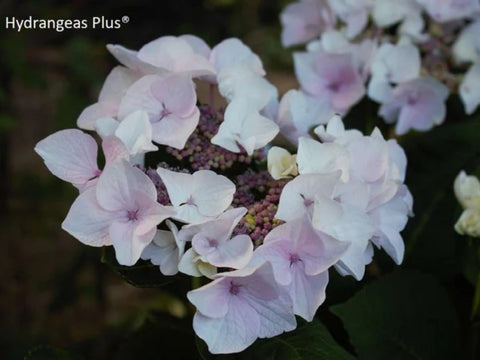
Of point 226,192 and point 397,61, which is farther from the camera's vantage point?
point 397,61

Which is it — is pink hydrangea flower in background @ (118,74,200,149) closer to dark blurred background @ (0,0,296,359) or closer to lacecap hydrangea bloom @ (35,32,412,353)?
lacecap hydrangea bloom @ (35,32,412,353)

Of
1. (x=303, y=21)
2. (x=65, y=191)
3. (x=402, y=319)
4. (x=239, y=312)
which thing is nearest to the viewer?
(x=239, y=312)

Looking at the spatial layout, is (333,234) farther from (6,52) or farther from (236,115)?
(6,52)

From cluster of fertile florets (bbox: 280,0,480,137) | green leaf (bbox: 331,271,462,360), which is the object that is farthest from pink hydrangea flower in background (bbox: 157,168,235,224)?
cluster of fertile florets (bbox: 280,0,480,137)

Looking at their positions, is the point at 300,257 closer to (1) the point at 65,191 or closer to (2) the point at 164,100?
(2) the point at 164,100

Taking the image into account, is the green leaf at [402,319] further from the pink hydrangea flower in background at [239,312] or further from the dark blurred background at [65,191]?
the dark blurred background at [65,191]

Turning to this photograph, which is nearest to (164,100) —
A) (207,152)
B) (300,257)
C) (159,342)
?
(207,152)

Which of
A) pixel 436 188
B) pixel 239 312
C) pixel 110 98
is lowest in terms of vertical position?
pixel 436 188
